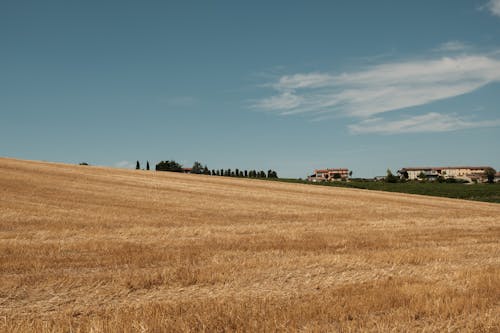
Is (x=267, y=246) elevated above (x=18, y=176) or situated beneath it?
situated beneath

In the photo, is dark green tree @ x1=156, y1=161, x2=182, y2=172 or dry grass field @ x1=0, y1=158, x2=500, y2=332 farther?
dark green tree @ x1=156, y1=161, x2=182, y2=172

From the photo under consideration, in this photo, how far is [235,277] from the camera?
30.4ft

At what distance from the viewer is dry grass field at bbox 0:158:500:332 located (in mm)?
6367

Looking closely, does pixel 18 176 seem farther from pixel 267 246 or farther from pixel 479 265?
pixel 479 265

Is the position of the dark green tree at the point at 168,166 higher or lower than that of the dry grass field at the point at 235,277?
higher

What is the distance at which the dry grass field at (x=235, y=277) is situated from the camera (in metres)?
6.37

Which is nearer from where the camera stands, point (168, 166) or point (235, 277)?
point (235, 277)

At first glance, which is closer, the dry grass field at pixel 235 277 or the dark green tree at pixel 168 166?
the dry grass field at pixel 235 277

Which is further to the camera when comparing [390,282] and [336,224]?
[336,224]

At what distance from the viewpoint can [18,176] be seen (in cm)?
3816

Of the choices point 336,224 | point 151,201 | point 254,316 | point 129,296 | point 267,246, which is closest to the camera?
point 254,316

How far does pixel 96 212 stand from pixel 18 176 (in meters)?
19.8

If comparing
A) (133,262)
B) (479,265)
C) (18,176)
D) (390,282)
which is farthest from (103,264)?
(18,176)

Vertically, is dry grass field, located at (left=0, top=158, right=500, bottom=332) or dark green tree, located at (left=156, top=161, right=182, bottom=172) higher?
dark green tree, located at (left=156, top=161, right=182, bottom=172)
